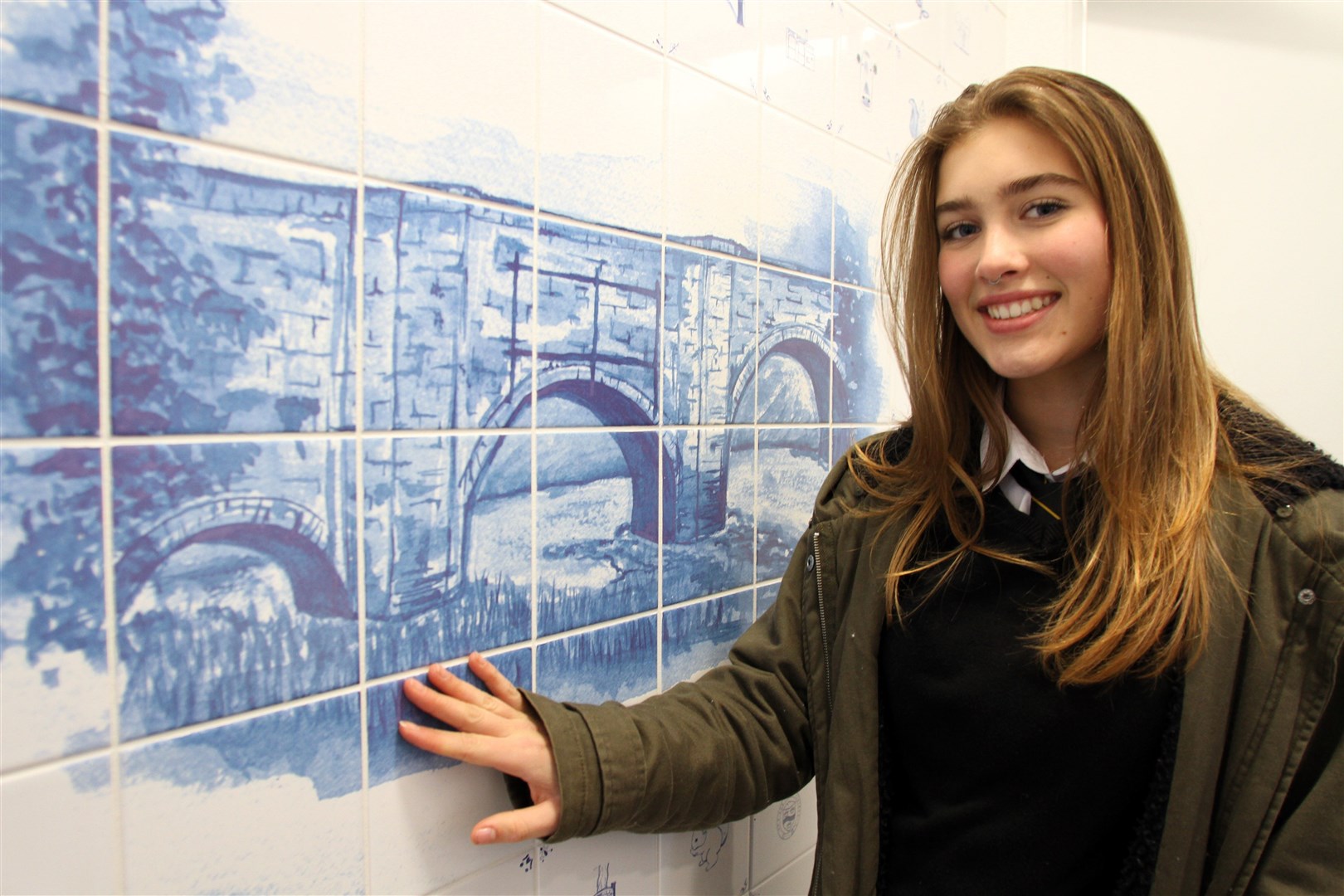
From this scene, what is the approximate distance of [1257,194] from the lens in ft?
5.28

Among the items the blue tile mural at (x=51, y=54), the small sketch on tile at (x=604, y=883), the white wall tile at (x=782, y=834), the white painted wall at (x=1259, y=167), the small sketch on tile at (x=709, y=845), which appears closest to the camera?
the blue tile mural at (x=51, y=54)

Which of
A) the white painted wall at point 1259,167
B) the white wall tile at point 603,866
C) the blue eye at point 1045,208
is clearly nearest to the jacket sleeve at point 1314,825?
the blue eye at point 1045,208

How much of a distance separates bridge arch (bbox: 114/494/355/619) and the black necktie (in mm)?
718

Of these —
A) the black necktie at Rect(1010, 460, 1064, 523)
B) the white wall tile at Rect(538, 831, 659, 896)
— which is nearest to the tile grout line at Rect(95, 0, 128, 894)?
the white wall tile at Rect(538, 831, 659, 896)

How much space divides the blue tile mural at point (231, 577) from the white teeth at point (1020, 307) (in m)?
0.69

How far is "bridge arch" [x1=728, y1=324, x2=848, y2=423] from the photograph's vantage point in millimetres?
988

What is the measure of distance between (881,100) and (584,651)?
0.99m

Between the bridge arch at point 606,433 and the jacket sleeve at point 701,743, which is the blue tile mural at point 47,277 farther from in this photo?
the jacket sleeve at point 701,743

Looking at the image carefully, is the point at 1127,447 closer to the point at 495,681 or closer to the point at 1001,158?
the point at 1001,158

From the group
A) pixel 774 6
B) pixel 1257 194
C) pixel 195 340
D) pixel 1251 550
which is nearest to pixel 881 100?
pixel 774 6

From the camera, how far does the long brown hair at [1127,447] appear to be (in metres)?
0.74

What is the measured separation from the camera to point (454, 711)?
67 centimetres

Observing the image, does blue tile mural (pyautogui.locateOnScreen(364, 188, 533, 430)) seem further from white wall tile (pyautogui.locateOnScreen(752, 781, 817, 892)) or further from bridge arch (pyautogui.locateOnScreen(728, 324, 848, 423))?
white wall tile (pyautogui.locateOnScreen(752, 781, 817, 892))

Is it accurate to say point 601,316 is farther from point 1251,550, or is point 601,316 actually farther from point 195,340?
point 1251,550
